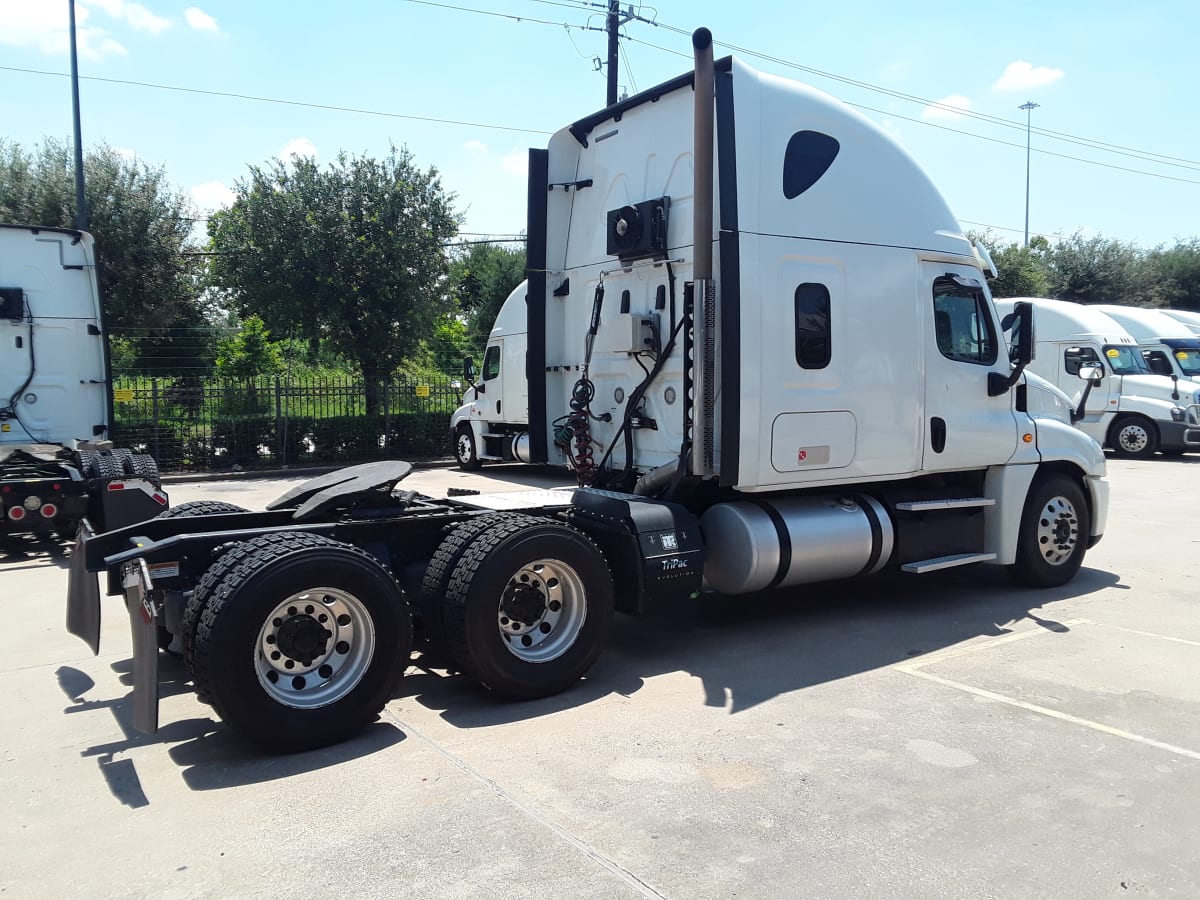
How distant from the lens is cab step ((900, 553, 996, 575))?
23.5 ft

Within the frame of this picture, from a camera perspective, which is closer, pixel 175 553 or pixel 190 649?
pixel 190 649

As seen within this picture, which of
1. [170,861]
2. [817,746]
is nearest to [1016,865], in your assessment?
[817,746]

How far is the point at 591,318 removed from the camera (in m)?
7.50

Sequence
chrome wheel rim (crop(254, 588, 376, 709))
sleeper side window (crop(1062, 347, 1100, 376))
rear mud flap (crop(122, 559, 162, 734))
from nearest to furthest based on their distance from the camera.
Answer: rear mud flap (crop(122, 559, 162, 734)) < chrome wheel rim (crop(254, 588, 376, 709)) < sleeper side window (crop(1062, 347, 1100, 376))

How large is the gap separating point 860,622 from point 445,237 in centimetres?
1730

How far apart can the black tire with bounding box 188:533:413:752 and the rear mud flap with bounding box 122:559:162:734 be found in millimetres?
191

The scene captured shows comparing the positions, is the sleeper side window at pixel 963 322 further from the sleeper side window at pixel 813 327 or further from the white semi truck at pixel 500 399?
the white semi truck at pixel 500 399

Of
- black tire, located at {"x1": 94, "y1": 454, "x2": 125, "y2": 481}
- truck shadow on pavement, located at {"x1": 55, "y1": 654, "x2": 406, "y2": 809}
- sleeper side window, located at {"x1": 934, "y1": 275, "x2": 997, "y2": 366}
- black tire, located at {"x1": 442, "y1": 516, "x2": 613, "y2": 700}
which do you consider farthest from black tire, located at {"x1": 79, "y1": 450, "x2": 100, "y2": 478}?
sleeper side window, located at {"x1": 934, "y1": 275, "x2": 997, "y2": 366}

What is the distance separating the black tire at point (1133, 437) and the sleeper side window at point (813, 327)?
701 inches

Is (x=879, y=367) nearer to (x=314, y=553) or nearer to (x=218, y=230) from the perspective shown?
(x=314, y=553)

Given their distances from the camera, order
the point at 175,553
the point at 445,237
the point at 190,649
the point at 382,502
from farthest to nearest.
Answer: the point at 445,237
the point at 382,502
the point at 175,553
the point at 190,649

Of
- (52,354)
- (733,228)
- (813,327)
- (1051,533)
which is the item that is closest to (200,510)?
(733,228)

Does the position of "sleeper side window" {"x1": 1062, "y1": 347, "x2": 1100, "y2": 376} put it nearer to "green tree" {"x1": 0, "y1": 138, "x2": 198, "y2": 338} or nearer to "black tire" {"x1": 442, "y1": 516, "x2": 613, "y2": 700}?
"black tire" {"x1": 442, "y1": 516, "x2": 613, "y2": 700}

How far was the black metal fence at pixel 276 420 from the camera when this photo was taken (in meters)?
18.7
